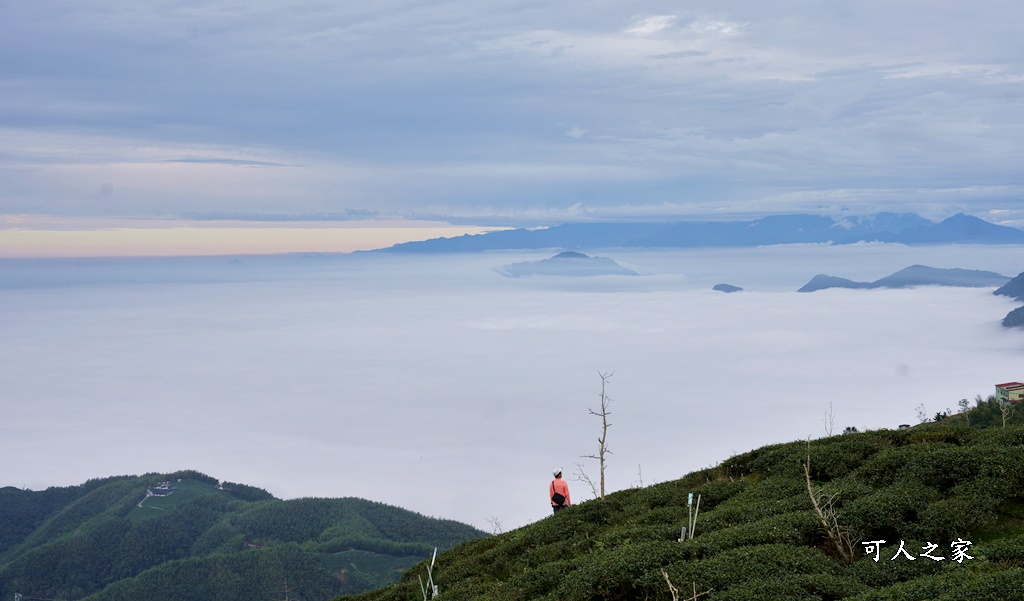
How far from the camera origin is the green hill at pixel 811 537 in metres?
10.1

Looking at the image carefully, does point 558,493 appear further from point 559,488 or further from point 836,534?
point 836,534

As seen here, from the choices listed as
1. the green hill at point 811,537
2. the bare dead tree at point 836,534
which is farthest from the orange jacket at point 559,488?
the bare dead tree at point 836,534

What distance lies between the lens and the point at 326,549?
133000 mm

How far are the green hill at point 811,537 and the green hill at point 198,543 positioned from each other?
106465mm

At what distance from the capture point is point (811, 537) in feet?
39.6

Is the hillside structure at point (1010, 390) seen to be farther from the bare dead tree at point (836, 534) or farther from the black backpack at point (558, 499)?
the bare dead tree at point (836, 534)

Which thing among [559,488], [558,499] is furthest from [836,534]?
[558,499]

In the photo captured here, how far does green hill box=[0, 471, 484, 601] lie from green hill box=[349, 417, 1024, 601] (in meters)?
106

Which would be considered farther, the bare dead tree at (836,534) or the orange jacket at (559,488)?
the orange jacket at (559,488)

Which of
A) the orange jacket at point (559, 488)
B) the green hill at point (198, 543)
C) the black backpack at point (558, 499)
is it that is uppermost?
the orange jacket at point (559, 488)

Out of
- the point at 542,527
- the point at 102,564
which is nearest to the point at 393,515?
the point at 102,564

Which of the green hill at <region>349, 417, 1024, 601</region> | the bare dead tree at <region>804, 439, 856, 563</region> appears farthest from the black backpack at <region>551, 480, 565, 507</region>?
the bare dead tree at <region>804, 439, 856, 563</region>

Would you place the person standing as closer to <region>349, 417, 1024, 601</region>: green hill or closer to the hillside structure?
<region>349, 417, 1024, 601</region>: green hill

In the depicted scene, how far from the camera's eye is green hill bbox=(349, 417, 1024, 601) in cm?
1009
